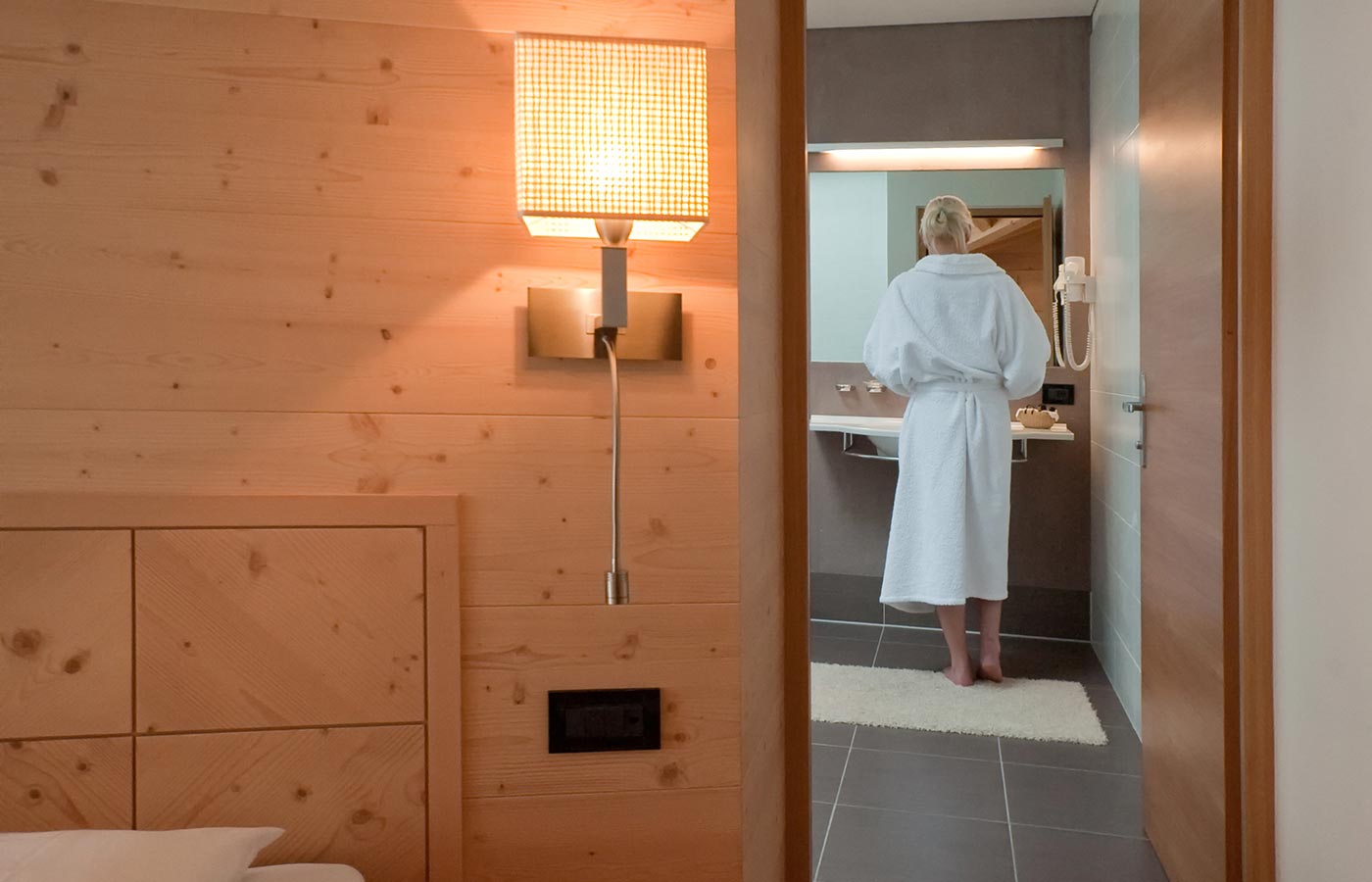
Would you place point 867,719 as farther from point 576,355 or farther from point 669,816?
point 576,355

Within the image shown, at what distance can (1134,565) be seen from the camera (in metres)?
3.33

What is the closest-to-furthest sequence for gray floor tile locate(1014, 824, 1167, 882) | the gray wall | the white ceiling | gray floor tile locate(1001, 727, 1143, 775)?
1. gray floor tile locate(1014, 824, 1167, 882)
2. gray floor tile locate(1001, 727, 1143, 775)
3. the white ceiling
4. the gray wall

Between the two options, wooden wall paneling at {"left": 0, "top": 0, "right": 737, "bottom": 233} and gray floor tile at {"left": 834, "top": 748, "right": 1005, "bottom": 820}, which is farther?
gray floor tile at {"left": 834, "top": 748, "right": 1005, "bottom": 820}

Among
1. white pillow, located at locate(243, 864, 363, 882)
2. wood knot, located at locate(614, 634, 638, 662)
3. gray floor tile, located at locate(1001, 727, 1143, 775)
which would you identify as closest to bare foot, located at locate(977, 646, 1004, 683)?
gray floor tile, located at locate(1001, 727, 1143, 775)

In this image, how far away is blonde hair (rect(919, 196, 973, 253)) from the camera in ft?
12.3

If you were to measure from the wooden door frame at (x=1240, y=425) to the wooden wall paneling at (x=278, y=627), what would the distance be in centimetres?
64

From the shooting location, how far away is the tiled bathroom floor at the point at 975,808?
2.46 meters

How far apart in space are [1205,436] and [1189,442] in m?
0.12

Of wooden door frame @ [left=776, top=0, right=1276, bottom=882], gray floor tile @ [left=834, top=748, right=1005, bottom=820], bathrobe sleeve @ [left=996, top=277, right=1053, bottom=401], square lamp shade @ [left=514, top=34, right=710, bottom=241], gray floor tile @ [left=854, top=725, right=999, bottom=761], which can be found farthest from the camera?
bathrobe sleeve @ [left=996, top=277, right=1053, bottom=401]

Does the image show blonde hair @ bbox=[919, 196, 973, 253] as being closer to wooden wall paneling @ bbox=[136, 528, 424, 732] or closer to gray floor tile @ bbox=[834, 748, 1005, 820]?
gray floor tile @ bbox=[834, 748, 1005, 820]

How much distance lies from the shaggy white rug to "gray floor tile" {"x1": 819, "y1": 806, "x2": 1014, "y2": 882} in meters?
0.49

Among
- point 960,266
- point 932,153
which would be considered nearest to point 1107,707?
point 960,266

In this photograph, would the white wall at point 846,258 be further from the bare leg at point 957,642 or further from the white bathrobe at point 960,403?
the bare leg at point 957,642

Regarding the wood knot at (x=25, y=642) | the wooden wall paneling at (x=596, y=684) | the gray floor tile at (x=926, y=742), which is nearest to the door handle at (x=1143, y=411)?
the gray floor tile at (x=926, y=742)
